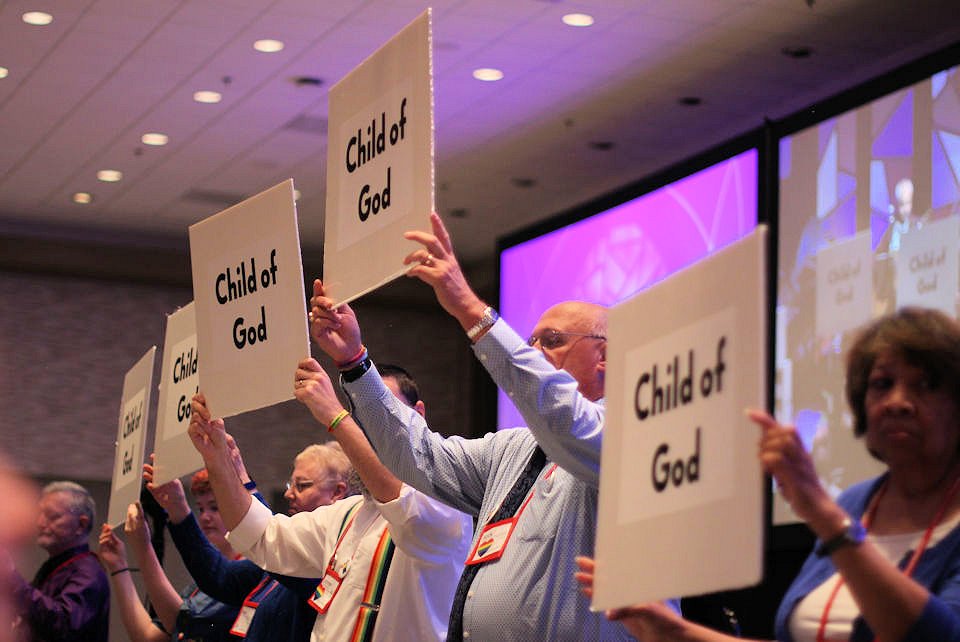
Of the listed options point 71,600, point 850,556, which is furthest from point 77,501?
point 850,556

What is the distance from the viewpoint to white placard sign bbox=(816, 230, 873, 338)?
21.6 feet

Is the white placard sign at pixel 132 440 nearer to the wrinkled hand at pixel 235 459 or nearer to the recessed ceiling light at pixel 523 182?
the wrinkled hand at pixel 235 459

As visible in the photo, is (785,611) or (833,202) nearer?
(785,611)

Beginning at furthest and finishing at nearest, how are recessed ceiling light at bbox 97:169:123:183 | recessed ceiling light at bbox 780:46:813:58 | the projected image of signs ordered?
recessed ceiling light at bbox 97:169:123:183 < recessed ceiling light at bbox 780:46:813:58 < the projected image of signs

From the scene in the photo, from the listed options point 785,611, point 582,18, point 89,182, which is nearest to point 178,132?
point 89,182

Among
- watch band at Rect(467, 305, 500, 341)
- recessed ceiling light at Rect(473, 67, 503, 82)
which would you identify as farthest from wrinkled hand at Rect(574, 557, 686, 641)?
recessed ceiling light at Rect(473, 67, 503, 82)

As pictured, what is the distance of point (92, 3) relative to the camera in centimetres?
721

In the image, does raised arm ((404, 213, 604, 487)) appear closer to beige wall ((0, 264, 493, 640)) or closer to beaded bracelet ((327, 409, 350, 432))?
beaded bracelet ((327, 409, 350, 432))

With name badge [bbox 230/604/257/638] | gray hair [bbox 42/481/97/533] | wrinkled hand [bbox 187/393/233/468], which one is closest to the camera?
wrinkled hand [bbox 187/393/233/468]

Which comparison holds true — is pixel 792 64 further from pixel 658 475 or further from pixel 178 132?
pixel 658 475

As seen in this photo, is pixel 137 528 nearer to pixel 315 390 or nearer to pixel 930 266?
pixel 315 390

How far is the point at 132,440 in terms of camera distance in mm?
5289

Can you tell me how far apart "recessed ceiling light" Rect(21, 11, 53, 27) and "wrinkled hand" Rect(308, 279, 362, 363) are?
4731 millimetres

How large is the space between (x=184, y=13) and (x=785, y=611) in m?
5.81
